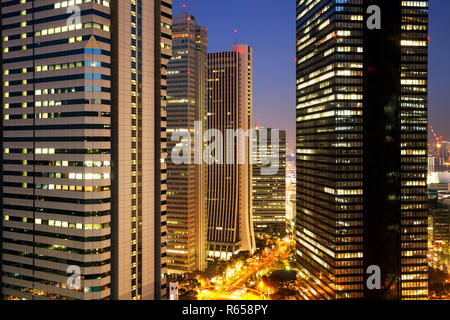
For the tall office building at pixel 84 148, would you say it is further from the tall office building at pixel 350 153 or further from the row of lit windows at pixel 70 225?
the tall office building at pixel 350 153

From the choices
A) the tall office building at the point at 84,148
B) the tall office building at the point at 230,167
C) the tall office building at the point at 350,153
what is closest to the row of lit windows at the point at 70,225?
the tall office building at the point at 84,148

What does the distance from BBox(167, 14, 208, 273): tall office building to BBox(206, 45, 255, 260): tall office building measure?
22.5 meters

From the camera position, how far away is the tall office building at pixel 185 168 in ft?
404

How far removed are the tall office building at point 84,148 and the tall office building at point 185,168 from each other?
62.9 meters

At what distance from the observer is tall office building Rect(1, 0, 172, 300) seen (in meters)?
52.6

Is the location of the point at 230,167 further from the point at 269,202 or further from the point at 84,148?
the point at 84,148

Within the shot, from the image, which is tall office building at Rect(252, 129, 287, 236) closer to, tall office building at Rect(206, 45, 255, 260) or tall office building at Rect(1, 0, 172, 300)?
tall office building at Rect(206, 45, 255, 260)

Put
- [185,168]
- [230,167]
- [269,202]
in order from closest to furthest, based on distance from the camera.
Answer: [185,168]
[230,167]
[269,202]

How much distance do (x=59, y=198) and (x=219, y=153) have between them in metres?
104

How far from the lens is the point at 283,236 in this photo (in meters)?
170

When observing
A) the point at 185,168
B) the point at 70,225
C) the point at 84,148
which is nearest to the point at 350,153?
the point at 84,148

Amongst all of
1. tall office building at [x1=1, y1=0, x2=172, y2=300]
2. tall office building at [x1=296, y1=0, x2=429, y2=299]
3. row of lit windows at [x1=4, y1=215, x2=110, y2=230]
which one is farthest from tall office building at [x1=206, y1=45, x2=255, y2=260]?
row of lit windows at [x1=4, y1=215, x2=110, y2=230]

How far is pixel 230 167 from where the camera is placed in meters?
153

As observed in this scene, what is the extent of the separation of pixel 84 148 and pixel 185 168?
71.9 metres
